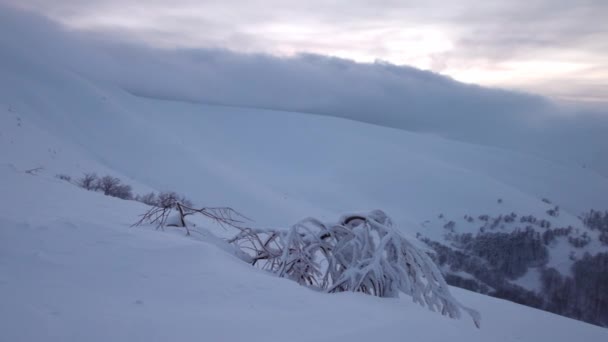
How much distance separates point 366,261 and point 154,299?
2.26 metres

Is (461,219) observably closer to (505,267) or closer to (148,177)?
(505,267)

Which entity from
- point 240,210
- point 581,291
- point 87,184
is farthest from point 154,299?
point 240,210

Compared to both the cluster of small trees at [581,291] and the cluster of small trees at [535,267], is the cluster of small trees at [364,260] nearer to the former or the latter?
the cluster of small trees at [535,267]

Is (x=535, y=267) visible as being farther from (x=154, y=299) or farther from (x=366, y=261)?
(x=154, y=299)

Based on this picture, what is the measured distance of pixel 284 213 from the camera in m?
25.5

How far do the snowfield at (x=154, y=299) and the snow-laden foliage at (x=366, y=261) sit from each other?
395mm

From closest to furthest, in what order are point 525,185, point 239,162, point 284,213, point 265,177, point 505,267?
point 505,267, point 284,213, point 265,177, point 239,162, point 525,185

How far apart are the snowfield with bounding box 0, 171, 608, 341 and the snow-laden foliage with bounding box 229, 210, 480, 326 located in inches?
15.5

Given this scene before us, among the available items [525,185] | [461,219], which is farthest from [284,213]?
[525,185]

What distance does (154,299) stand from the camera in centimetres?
305

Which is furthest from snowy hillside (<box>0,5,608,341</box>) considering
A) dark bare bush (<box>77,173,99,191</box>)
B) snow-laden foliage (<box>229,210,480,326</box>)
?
dark bare bush (<box>77,173,99,191</box>)

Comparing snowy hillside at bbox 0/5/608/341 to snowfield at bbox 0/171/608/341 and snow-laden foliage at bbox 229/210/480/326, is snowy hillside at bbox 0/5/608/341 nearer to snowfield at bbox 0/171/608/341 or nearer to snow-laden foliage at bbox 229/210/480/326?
snowfield at bbox 0/171/608/341

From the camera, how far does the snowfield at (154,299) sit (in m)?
2.60

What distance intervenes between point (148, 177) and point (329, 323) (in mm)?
25219
